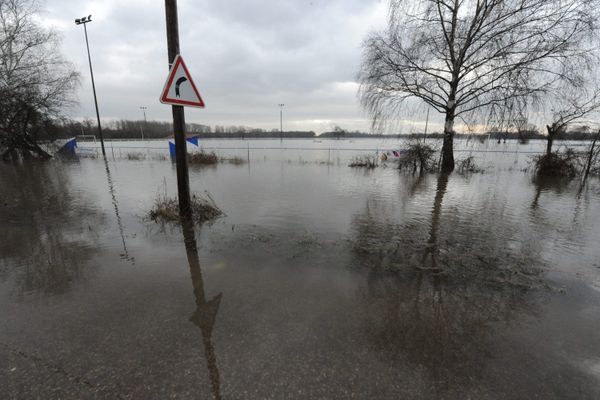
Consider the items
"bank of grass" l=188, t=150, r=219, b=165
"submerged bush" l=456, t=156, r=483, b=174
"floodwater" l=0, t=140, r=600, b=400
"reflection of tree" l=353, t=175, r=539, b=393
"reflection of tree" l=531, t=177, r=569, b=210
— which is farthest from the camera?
"bank of grass" l=188, t=150, r=219, b=165

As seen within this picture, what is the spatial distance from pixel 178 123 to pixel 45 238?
3.27m

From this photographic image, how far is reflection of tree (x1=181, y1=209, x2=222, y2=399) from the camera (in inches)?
87.2

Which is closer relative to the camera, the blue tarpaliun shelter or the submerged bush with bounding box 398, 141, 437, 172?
the submerged bush with bounding box 398, 141, 437, 172

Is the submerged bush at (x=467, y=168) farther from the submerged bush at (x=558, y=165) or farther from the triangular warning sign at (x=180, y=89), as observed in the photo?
the triangular warning sign at (x=180, y=89)

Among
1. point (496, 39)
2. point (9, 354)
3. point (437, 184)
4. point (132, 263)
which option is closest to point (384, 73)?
point (496, 39)

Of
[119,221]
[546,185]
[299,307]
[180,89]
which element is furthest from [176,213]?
[546,185]

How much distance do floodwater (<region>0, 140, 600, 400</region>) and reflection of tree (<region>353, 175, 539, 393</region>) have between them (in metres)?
0.02

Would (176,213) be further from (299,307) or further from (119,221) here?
(299,307)

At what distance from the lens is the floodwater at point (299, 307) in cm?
217

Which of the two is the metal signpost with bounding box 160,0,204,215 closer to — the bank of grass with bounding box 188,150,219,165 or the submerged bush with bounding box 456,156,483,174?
the bank of grass with bounding box 188,150,219,165

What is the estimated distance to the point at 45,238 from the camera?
5203mm

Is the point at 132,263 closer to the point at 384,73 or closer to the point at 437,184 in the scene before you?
the point at 437,184

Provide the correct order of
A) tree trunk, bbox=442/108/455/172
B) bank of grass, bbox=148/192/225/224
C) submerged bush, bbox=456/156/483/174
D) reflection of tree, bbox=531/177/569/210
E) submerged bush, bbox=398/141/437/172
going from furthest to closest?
submerged bush, bbox=398/141/437/172 < submerged bush, bbox=456/156/483/174 < tree trunk, bbox=442/108/455/172 < reflection of tree, bbox=531/177/569/210 < bank of grass, bbox=148/192/225/224

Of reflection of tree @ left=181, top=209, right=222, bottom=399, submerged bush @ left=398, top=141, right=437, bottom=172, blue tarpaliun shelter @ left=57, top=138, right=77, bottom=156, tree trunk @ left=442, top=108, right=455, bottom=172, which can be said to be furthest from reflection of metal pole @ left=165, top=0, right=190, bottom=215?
blue tarpaliun shelter @ left=57, top=138, right=77, bottom=156
